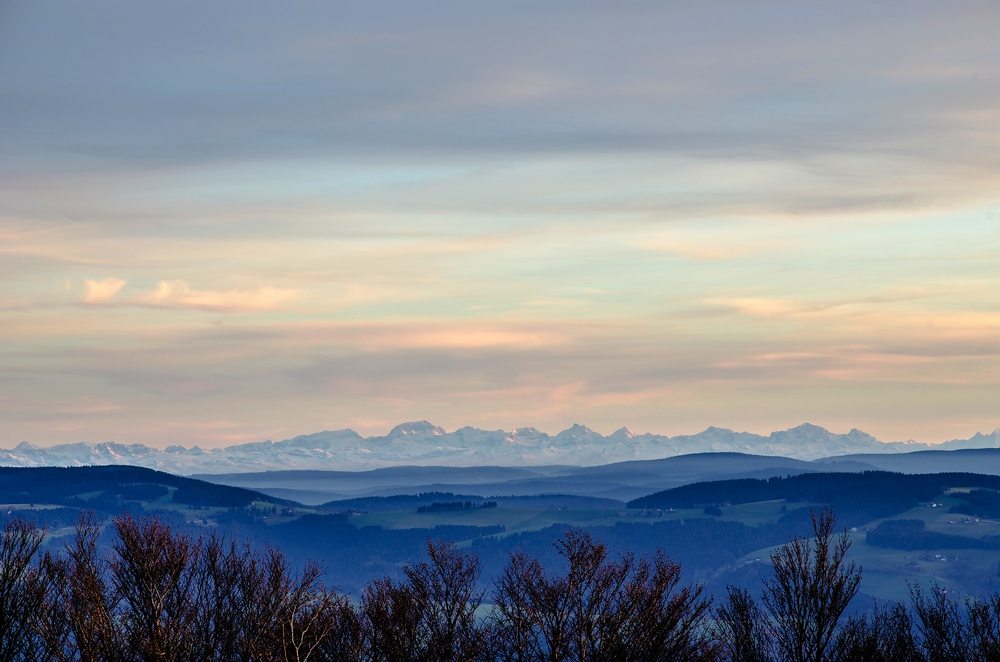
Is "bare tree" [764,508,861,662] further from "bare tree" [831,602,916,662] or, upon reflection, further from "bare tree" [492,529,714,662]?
"bare tree" [492,529,714,662]

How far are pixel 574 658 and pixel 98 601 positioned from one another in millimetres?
24638

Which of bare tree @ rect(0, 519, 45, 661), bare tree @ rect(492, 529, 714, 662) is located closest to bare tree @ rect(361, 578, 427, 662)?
bare tree @ rect(492, 529, 714, 662)

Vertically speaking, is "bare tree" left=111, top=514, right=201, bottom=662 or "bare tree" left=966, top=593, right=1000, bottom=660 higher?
"bare tree" left=111, top=514, right=201, bottom=662

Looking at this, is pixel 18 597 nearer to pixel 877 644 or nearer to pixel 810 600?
pixel 810 600

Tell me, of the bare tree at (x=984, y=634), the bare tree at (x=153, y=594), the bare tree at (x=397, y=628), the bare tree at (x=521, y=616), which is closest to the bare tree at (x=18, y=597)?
the bare tree at (x=153, y=594)

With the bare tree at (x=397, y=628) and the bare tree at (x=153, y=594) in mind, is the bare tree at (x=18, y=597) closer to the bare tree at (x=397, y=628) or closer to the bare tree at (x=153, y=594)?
the bare tree at (x=153, y=594)

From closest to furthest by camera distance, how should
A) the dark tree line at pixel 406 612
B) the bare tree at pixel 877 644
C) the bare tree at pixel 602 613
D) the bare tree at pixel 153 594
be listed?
1. the bare tree at pixel 153 594
2. the dark tree line at pixel 406 612
3. the bare tree at pixel 602 613
4. the bare tree at pixel 877 644

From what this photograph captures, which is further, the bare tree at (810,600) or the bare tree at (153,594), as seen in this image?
the bare tree at (810,600)

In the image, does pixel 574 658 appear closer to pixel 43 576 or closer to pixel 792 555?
pixel 792 555

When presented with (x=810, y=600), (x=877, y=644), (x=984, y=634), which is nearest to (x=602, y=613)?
(x=810, y=600)

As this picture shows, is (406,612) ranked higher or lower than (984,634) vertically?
higher

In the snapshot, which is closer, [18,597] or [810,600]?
[810,600]

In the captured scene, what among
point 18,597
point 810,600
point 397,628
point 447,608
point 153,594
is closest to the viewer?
point 153,594

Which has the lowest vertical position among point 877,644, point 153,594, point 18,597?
point 877,644
